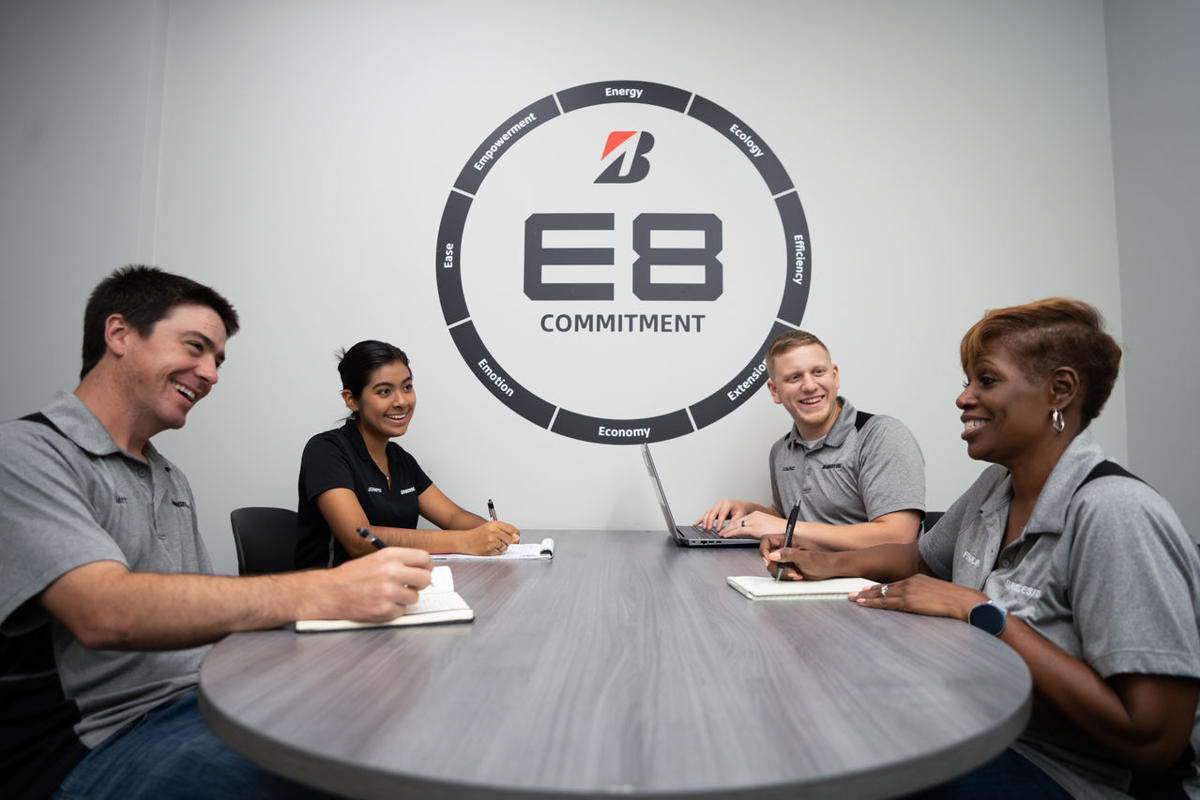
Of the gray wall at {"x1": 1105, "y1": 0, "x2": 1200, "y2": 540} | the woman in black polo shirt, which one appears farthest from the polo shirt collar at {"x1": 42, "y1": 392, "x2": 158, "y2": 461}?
the gray wall at {"x1": 1105, "y1": 0, "x2": 1200, "y2": 540}

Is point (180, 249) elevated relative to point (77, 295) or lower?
elevated

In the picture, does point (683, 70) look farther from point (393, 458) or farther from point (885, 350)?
point (393, 458)

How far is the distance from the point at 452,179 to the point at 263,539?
1655 millimetres

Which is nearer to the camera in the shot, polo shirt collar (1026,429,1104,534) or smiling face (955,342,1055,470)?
polo shirt collar (1026,429,1104,534)

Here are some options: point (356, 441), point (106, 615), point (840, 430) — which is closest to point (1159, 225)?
point (840, 430)

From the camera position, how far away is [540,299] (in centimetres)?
290

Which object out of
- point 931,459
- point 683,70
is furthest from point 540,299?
point 931,459

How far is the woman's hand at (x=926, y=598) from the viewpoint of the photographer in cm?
114

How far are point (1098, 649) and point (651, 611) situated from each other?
2.20 ft

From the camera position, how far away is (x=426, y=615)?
1.07 metres

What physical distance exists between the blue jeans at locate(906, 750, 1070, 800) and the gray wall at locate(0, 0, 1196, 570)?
1.80 m

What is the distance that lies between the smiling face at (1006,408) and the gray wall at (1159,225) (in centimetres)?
173

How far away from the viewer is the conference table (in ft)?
1.91

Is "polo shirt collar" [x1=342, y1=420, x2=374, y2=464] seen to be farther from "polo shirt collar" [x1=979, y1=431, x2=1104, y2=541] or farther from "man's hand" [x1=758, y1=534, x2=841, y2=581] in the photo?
"polo shirt collar" [x1=979, y1=431, x2=1104, y2=541]
